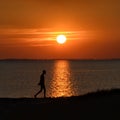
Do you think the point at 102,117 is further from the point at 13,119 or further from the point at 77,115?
the point at 13,119

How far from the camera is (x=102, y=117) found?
17.8 metres

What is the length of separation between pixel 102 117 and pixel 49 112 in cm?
222

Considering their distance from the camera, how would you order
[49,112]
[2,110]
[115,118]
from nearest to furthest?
[115,118] < [49,112] < [2,110]

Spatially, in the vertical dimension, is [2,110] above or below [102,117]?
above

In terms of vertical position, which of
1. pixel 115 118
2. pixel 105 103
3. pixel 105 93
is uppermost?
pixel 105 93

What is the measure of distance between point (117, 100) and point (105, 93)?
295 cm

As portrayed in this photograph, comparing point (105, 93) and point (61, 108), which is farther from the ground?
point (105, 93)

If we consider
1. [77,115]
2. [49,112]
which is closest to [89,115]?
[77,115]

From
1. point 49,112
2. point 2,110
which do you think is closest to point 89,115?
point 49,112

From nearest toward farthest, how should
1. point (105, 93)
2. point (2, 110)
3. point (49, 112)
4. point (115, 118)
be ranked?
1. point (115, 118)
2. point (49, 112)
3. point (2, 110)
4. point (105, 93)

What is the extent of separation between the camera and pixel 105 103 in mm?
19500

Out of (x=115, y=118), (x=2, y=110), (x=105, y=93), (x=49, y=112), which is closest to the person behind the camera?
(x=115, y=118)

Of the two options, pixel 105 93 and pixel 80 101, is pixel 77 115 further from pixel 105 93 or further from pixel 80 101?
pixel 105 93

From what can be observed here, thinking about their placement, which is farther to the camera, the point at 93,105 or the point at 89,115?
the point at 93,105
